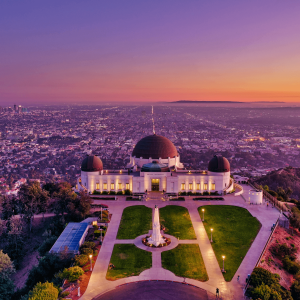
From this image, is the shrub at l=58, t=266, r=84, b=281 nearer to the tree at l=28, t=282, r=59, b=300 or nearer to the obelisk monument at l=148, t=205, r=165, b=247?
the tree at l=28, t=282, r=59, b=300

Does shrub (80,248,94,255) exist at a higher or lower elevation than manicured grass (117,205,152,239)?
higher

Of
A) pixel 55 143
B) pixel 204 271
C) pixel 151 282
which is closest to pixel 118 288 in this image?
pixel 151 282

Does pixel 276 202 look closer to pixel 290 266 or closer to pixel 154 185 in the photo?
pixel 290 266

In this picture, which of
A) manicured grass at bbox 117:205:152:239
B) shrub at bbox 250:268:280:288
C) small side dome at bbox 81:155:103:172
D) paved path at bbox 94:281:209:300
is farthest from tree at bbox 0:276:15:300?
small side dome at bbox 81:155:103:172

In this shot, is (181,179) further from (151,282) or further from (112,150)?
(112,150)

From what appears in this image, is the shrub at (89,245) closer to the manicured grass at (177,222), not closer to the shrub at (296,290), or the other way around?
the manicured grass at (177,222)
